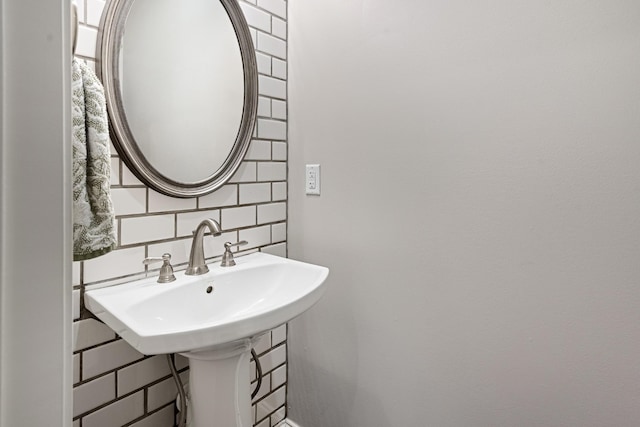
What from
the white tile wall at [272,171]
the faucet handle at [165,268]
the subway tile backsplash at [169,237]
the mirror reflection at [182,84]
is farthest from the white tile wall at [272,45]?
the faucet handle at [165,268]

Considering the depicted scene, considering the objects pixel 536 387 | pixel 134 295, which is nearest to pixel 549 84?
pixel 536 387

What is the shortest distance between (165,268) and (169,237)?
115 millimetres

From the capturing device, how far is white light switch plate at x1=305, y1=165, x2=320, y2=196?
1.42m

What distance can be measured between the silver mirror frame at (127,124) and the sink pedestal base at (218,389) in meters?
0.51

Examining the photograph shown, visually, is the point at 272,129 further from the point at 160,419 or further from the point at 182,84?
the point at 160,419

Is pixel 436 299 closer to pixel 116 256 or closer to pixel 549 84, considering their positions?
pixel 549 84

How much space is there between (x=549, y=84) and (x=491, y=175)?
0.27 metres

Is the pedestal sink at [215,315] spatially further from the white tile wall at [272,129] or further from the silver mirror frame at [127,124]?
the white tile wall at [272,129]

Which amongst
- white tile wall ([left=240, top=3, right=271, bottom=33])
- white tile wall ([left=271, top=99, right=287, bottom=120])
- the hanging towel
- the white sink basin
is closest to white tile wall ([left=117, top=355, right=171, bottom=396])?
the white sink basin

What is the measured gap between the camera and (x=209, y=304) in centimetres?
111

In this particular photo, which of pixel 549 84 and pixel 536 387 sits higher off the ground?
pixel 549 84

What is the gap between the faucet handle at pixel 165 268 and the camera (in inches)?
41.5

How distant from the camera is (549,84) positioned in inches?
37.4

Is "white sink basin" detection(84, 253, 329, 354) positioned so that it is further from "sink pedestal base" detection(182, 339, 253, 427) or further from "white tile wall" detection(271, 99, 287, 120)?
"white tile wall" detection(271, 99, 287, 120)
